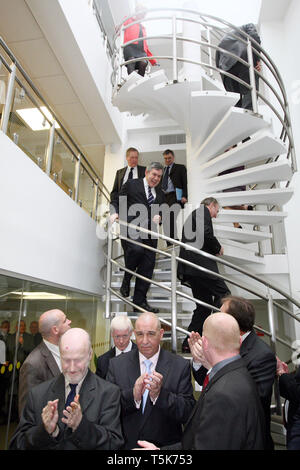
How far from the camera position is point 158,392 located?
1542 millimetres

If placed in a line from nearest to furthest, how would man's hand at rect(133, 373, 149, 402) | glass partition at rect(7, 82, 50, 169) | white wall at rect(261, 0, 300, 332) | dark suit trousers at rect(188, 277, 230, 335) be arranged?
man's hand at rect(133, 373, 149, 402) → glass partition at rect(7, 82, 50, 169) → dark suit trousers at rect(188, 277, 230, 335) → white wall at rect(261, 0, 300, 332)

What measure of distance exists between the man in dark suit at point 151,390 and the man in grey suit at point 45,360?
1.22ft

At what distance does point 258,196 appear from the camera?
11.9 ft

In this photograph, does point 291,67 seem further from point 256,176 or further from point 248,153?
point 256,176

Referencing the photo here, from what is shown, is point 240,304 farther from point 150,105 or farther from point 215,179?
point 150,105

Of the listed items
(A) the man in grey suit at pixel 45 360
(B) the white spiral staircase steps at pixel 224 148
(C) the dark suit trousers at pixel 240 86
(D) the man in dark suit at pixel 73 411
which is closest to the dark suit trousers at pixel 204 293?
(B) the white spiral staircase steps at pixel 224 148

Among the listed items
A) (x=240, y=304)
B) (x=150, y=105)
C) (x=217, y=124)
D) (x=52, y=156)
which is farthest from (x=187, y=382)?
(x=150, y=105)

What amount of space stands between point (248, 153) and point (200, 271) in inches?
62.1

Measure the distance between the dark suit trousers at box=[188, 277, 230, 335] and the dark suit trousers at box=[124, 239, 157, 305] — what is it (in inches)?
21.5

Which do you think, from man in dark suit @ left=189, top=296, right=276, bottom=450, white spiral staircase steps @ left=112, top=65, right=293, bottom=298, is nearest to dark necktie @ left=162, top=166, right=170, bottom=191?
white spiral staircase steps @ left=112, top=65, right=293, bottom=298

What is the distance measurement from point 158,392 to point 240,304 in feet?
2.20

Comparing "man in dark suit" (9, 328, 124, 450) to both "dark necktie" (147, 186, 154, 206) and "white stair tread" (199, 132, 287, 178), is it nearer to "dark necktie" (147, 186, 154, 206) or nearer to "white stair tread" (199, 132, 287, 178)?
"dark necktie" (147, 186, 154, 206)

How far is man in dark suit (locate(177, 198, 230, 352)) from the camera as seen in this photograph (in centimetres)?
285

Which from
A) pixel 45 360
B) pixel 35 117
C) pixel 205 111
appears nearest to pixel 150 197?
pixel 205 111
